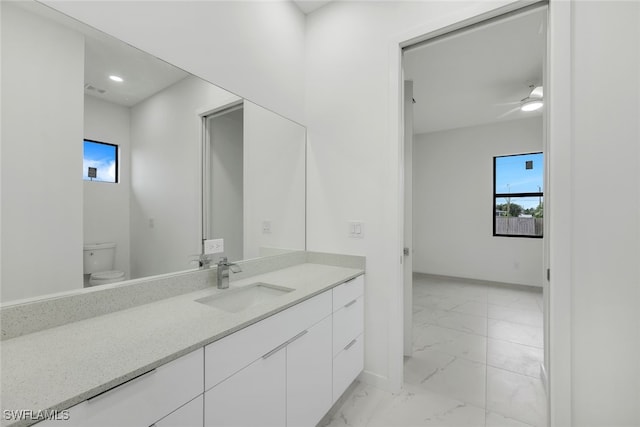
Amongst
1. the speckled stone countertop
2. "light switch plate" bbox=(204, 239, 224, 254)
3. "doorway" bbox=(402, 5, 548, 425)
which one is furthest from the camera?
"doorway" bbox=(402, 5, 548, 425)

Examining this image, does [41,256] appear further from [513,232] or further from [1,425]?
[513,232]

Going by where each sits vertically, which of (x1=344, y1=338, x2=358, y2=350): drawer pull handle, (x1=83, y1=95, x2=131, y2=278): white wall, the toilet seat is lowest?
(x1=344, y1=338, x2=358, y2=350): drawer pull handle

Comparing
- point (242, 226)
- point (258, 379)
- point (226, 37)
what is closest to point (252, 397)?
point (258, 379)

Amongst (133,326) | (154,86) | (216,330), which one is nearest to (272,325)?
(216,330)

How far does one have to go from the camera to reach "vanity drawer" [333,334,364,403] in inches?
63.4

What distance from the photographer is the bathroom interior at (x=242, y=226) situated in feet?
2.91

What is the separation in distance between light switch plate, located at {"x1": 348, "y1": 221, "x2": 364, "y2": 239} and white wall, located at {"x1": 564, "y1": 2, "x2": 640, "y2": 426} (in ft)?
3.76

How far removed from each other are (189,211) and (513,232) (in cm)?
517

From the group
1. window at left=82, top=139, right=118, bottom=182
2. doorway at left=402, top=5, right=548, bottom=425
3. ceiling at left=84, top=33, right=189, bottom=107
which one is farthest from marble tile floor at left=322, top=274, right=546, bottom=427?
ceiling at left=84, top=33, right=189, bottom=107

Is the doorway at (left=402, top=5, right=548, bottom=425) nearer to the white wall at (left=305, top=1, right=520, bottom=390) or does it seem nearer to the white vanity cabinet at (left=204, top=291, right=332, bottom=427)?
the white wall at (left=305, top=1, right=520, bottom=390)

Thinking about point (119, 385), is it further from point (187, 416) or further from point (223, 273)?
point (223, 273)

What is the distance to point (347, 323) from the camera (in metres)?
1.73

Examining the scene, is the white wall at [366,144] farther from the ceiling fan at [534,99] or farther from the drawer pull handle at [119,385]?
the ceiling fan at [534,99]

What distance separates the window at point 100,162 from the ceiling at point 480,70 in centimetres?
196
